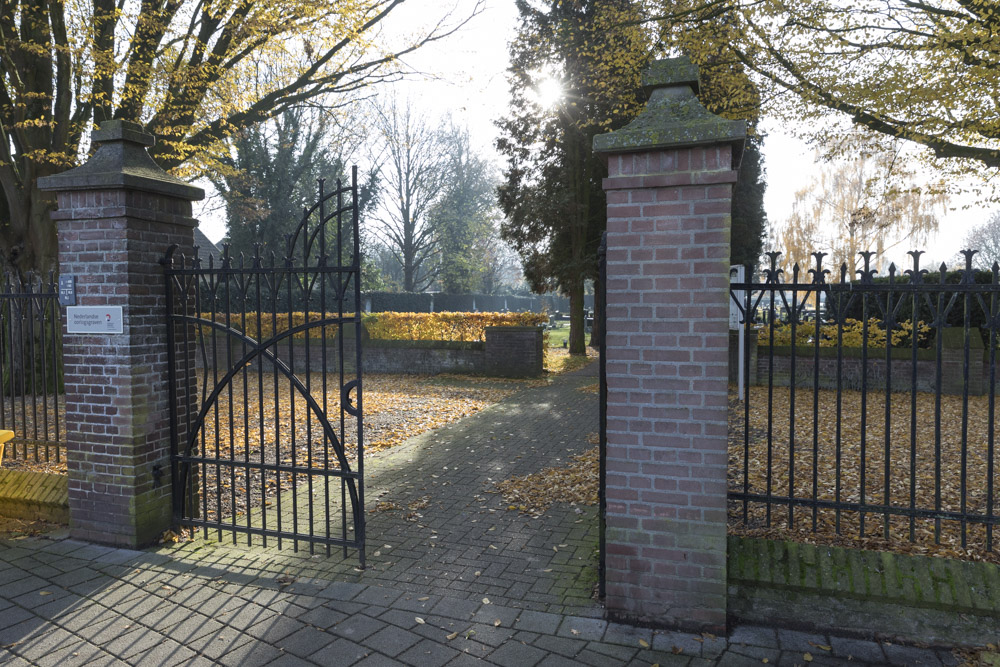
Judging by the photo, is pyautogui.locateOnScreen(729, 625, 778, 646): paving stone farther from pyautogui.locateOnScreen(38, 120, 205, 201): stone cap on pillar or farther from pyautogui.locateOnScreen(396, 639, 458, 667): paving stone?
pyautogui.locateOnScreen(38, 120, 205, 201): stone cap on pillar

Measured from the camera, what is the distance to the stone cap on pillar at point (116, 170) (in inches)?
165

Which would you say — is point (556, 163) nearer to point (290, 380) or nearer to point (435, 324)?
point (435, 324)

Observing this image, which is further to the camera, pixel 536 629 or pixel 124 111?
pixel 124 111

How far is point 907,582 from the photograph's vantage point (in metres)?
3.17

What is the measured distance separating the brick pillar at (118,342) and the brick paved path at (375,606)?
375 mm

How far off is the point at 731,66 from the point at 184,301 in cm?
919

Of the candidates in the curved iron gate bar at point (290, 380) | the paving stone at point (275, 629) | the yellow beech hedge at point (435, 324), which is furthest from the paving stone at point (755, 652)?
the yellow beech hedge at point (435, 324)

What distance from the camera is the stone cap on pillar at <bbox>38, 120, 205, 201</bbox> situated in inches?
165

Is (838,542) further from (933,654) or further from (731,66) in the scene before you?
(731,66)

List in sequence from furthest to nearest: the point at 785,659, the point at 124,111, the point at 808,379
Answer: the point at 808,379 → the point at 124,111 → the point at 785,659

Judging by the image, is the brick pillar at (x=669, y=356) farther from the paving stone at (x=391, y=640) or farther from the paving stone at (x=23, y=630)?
the paving stone at (x=23, y=630)

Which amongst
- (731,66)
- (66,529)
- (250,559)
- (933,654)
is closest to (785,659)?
(933,654)

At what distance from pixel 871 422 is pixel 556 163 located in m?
11.6

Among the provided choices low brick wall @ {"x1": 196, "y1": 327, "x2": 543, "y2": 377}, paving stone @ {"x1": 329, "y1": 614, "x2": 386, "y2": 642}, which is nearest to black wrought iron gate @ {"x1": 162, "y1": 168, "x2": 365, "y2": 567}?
paving stone @ {"x1": 329, "y1": 614, "x2": 386, "y2": 642}
